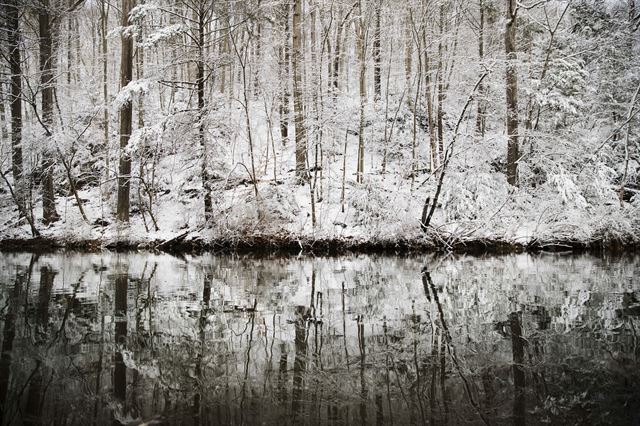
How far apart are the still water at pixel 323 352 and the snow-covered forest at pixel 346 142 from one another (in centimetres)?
751

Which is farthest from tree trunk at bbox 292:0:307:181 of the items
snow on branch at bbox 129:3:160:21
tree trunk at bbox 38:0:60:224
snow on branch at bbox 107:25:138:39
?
tree trunk at bbox 38:0:60:224

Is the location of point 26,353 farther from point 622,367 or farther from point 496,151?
point 496,151

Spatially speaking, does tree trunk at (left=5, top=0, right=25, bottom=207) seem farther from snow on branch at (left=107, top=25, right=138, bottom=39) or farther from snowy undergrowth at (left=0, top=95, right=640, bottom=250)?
snow on branch at (left=107, top=25, right=138, bottom=39)

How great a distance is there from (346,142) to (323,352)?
51.2ft

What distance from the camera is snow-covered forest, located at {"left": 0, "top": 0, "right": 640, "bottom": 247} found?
51.4 ft

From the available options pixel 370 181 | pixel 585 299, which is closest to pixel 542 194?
pixel 370 181

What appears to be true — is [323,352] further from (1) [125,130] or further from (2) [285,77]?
(2) [285,77]

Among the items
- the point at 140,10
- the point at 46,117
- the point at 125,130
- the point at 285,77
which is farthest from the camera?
the point at 285,77

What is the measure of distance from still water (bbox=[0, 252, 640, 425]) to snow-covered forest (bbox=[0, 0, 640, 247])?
7.51 m

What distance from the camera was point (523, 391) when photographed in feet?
10.7

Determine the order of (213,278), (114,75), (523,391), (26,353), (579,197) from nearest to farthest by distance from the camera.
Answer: (523,391) < (26,353) < (213,278) < (579,197) < (114,75)

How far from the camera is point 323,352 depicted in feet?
14.0

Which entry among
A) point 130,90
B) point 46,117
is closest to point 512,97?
point 130,90

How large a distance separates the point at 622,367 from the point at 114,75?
123ft
